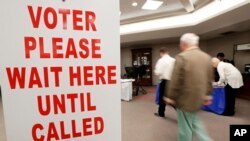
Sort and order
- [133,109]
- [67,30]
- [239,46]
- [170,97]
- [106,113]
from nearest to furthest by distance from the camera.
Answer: [67,30] → [106,113] → [170,97] → [133,109] → [239,46]

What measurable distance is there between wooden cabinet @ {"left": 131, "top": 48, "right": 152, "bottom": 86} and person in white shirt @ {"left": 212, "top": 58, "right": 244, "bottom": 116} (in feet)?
17.6

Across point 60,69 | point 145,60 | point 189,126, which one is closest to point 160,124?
point 189,126

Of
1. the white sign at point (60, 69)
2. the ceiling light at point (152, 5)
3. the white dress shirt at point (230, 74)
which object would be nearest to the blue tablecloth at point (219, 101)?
the white dress shirt at point (230, 74)

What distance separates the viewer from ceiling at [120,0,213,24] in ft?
15.9

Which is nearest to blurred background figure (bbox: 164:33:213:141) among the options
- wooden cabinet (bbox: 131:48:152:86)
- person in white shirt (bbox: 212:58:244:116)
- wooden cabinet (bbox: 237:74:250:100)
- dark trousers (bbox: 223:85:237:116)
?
person in white shirt (bbox: 212:58:244:116)

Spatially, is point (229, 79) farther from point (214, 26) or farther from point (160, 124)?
point (214, 26)

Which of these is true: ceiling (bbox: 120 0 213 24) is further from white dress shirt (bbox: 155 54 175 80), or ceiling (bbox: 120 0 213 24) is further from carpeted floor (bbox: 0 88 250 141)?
carpeted floor (bbox: 0 88 250 141)

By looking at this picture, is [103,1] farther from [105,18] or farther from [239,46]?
[239,46]

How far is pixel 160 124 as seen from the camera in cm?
322

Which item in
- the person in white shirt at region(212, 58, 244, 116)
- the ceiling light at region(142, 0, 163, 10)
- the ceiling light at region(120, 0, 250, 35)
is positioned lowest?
the person in white shirt at region(212, 58, 244, 116)

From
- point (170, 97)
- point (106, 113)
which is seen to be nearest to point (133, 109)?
point (170, 97)

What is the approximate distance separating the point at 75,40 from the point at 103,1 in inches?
9.7

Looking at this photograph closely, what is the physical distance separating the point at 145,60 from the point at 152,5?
163 inches

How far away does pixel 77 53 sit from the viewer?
80cm
